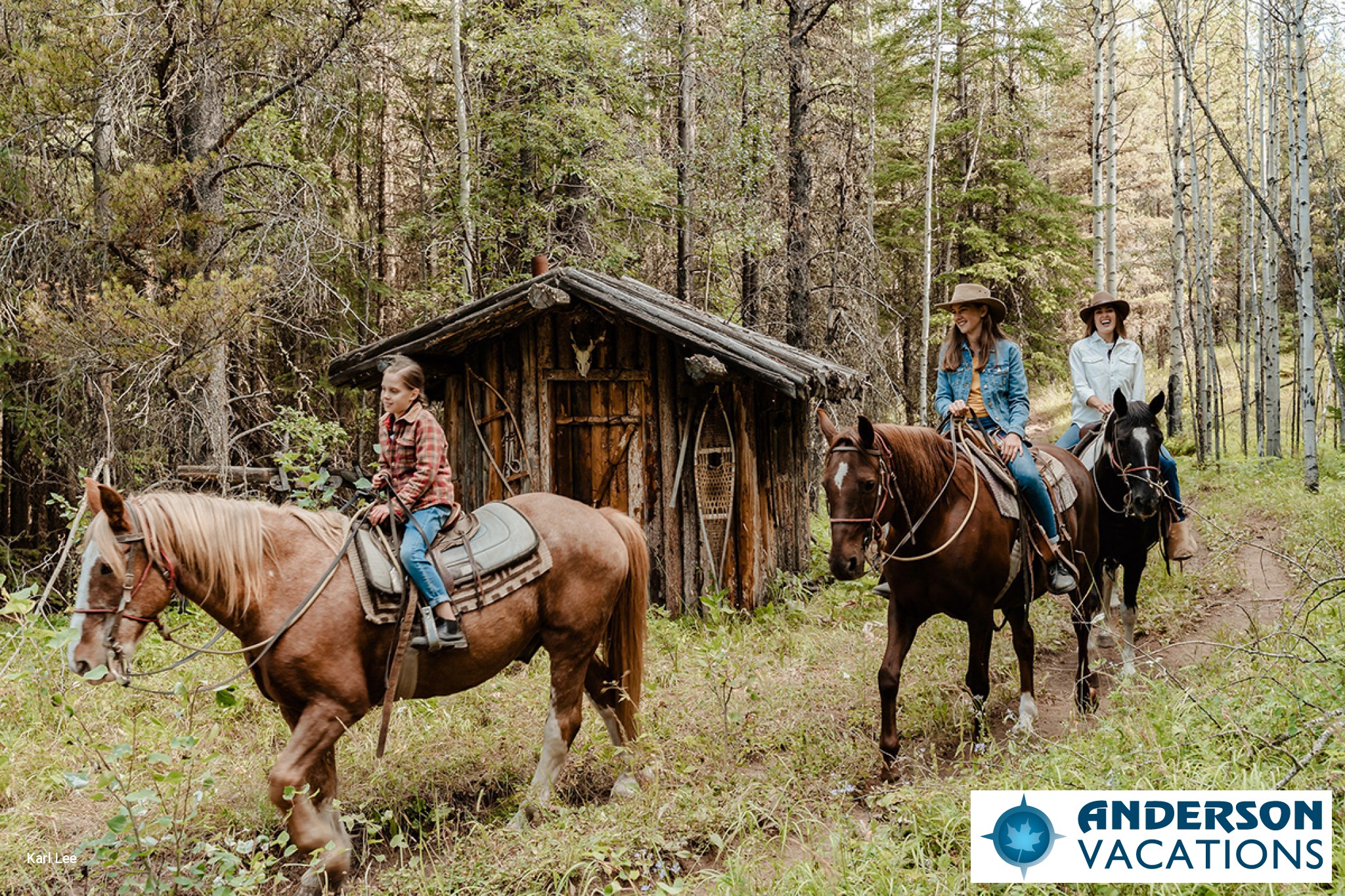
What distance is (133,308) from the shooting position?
7.63m

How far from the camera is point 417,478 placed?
14.5ft

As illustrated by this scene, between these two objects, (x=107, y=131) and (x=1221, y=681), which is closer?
(x=1221, y=681)

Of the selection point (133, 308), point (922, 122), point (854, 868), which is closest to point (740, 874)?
point (854, 868)

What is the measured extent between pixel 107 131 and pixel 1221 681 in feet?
36.7

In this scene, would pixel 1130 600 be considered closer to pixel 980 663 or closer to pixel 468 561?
pixel 980 663

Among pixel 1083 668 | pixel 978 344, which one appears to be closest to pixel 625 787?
pixel 1083 668

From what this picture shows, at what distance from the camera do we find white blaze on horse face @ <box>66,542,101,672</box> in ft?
11.3

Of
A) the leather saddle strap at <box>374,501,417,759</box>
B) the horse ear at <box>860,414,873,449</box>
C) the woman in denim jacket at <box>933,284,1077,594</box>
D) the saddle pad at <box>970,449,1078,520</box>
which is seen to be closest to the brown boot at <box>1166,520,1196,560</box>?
the saddle pad at <box>970,449,1078,520</box>

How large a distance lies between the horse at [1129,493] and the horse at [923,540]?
143 centimetres

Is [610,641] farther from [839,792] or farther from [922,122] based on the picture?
[922,122]

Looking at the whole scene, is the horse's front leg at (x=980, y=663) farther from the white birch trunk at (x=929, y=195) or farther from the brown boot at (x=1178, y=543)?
the white birch trunk at (x=929, y=195)

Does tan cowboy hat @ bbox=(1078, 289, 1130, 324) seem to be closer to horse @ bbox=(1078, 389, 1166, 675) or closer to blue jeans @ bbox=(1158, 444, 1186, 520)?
horse @ bbox=(1078, 389, 1166, 675)

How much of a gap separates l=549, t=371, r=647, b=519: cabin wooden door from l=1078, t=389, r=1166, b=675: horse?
4742 mm

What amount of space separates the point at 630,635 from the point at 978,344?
124 inches
